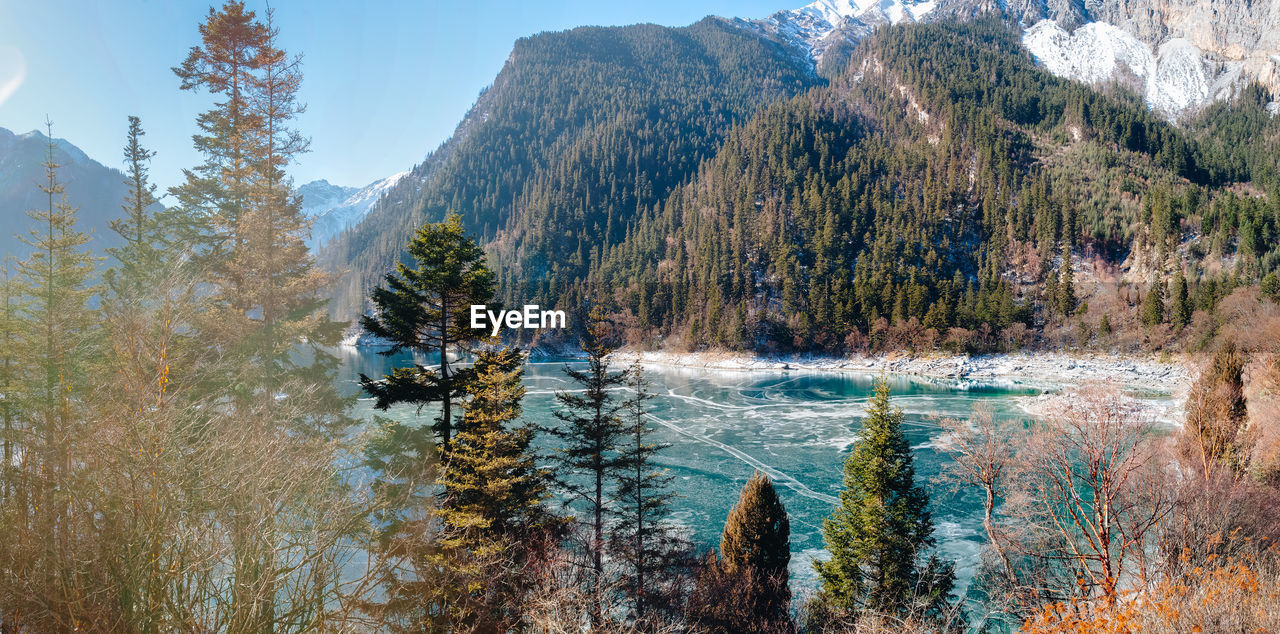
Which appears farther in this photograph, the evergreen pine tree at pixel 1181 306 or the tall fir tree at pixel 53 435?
the evergreen pine tree at pixel 1181 306

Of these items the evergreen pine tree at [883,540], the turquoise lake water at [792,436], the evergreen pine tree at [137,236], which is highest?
the evergreen pine tree at [137,236]

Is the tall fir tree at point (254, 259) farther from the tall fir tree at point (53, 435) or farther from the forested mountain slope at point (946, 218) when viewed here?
the forested mountain slope at point (946, 218)

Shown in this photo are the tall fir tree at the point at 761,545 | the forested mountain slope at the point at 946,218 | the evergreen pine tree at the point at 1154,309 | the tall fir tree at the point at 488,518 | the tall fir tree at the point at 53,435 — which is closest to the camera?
the tall fir tree at the point at 53,435

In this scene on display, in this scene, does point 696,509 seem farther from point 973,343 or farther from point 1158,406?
point 973,343

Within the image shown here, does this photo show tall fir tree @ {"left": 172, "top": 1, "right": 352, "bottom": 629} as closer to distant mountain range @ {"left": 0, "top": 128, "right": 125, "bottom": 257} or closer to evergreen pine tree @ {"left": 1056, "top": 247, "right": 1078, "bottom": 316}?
distant mountain range @ {"left": 0, "top": 128, "right": 125, "bottom": 257}

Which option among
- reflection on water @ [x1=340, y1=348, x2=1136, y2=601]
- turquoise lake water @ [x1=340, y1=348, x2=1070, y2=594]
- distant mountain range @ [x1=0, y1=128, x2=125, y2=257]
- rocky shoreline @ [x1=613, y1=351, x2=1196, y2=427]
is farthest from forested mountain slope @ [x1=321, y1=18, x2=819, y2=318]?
reflection on water @ [x1=340, y1=348, x2=1136, y2=601]

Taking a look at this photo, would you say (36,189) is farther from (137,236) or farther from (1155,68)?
(1155,68)

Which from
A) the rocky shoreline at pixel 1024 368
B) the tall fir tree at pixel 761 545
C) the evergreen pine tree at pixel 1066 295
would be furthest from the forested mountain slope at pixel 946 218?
the tall fir tree at pixel 761 545

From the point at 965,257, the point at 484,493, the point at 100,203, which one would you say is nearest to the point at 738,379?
the point at 484,493
